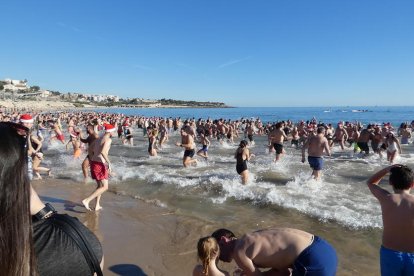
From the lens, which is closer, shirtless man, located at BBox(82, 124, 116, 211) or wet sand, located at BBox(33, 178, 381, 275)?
wet sand, located at BBox(33, 178, 381, 275)

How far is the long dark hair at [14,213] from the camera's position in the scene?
957mm

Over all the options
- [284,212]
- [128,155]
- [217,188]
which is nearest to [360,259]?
Answer: [284,212]

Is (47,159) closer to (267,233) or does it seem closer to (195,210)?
(195,210)

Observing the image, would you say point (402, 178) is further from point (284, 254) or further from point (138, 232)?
point (138, 232)

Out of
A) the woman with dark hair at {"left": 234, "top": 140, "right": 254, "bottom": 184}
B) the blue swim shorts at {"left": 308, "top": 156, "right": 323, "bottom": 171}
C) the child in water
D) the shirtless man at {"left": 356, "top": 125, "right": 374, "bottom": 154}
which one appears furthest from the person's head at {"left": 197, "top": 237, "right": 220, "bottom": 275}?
the shirtless man at {"left": 356, "top": 125, "right": 374, "bottom": 154}

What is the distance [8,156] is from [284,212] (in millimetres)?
6491

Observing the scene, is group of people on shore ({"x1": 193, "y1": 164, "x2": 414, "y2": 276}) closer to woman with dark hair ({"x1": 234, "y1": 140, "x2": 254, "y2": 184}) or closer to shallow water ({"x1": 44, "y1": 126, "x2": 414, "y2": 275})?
shallow water ({"x1": 44, "y1": 126, "x2": 414, "y2": 275})

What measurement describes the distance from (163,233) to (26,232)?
15.9 ft

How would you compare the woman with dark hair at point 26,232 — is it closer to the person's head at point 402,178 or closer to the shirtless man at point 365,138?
the person's head at point 402,178

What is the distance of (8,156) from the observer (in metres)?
1.01

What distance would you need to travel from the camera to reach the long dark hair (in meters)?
0.96

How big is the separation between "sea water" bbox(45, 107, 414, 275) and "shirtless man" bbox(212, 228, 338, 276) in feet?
6.45

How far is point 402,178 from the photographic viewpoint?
313cm

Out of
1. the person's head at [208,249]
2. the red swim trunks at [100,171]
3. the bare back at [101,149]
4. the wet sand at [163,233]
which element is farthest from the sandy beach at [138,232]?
the person's head at [208,249]
